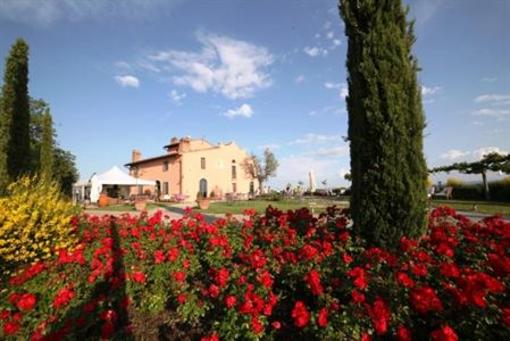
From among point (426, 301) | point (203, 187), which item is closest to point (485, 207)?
point (426, 301)

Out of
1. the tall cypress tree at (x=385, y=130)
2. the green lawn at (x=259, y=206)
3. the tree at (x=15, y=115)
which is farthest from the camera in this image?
the green lawn at (x=259, y=206)

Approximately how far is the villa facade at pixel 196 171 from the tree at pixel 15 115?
21.2 metres

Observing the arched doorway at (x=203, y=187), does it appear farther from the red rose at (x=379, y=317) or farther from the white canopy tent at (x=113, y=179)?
the red rose at (x=379, y=317)

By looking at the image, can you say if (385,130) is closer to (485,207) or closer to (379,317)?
Answer: (379,317)

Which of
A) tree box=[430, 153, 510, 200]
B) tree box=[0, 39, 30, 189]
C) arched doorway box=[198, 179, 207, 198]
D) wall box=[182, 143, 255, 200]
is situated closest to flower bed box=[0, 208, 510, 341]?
tree box=[0, 39, 30, 189]

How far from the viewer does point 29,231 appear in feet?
14.3

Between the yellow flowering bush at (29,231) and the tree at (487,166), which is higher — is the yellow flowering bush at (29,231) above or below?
below

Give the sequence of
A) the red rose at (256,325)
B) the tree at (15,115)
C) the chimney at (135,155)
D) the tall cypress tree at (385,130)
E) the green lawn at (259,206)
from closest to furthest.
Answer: the red rose at (256,325)
the tall cypress tree at (385,130)
the tree at (15,115)
the green lawn at (259,206)
the chimney at (135,155)

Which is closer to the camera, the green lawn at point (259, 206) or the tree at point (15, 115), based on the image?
the tree at point (15, 115)

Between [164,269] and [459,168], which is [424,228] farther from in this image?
[459,168]

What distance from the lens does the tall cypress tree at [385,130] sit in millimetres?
4164

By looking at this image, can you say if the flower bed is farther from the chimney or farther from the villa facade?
the chimney

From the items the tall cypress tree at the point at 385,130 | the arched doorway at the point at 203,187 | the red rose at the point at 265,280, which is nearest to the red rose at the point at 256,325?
the red rose at the point at 265,280

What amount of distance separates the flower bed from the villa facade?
88.2 feet
